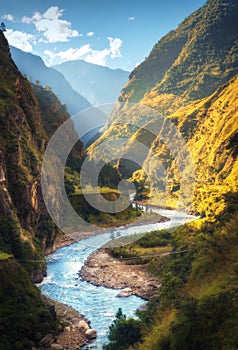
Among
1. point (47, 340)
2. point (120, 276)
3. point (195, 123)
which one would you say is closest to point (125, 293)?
point (120, 276)

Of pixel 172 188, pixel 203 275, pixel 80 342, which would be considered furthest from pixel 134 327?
pixel 172 188

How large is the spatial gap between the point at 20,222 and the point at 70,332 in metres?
18.7

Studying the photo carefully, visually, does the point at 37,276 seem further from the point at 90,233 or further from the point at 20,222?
the point at 90,233

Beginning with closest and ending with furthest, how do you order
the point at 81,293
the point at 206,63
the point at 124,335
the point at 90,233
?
the point at 124,335 < the point at 81,293 < the point at 90,233 < the point at 206,63

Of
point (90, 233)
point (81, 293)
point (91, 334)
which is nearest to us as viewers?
point (91, 334)

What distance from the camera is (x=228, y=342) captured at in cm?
1744

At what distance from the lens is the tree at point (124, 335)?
2958 centimetres

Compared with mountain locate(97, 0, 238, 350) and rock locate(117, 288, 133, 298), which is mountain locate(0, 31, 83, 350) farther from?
rock locate(117, 288, 133, 298)

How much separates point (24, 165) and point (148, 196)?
6177cm

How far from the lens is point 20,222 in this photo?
4869 centimetres

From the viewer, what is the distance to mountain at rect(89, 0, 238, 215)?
99.4m

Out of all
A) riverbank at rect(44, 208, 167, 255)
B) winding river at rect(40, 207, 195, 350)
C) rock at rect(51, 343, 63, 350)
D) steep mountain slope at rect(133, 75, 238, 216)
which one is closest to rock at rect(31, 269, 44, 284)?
winding river at rect(40, 207, 195, 350)

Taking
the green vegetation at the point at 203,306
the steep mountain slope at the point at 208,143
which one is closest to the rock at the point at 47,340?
the green vegetation at the point at 203,306

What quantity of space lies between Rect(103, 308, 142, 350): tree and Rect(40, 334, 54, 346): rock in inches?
186
